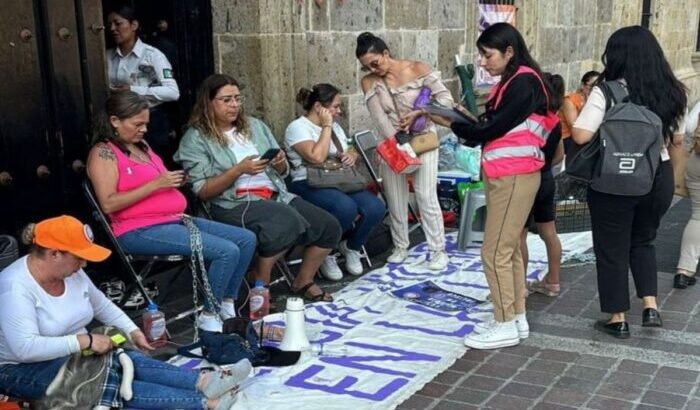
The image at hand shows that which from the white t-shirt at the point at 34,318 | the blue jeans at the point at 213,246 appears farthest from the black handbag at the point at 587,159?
the white t-shirt at the point at 34,318

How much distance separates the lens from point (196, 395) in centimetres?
352

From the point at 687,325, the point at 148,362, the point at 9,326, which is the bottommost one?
the point at 687,325

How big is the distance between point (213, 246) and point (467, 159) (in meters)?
3.71

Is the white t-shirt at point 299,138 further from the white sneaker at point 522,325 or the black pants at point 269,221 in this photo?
the white sneaker at point 522,325

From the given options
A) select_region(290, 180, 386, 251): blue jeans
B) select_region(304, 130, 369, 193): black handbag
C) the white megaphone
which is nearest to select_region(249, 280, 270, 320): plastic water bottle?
the white megaphone

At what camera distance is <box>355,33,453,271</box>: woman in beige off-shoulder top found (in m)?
5.87

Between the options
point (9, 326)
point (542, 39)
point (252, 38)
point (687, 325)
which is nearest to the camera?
point (9, 326)

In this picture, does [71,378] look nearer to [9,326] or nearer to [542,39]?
[9,326]

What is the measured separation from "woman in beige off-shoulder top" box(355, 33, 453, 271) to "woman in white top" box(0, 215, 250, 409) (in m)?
2.77

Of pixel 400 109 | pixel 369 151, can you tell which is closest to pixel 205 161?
pixel 400 109

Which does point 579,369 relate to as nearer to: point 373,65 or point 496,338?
point 496,338

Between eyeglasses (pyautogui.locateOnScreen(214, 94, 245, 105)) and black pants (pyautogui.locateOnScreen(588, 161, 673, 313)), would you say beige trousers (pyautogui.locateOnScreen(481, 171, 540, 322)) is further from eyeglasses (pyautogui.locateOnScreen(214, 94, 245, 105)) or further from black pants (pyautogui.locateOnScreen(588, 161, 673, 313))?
eyeglasses (pyautogui.locateOnScreen(214, 94, 245, 105))

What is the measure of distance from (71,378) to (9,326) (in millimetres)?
313

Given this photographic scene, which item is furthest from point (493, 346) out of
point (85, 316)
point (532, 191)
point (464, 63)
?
point (464, 63)
